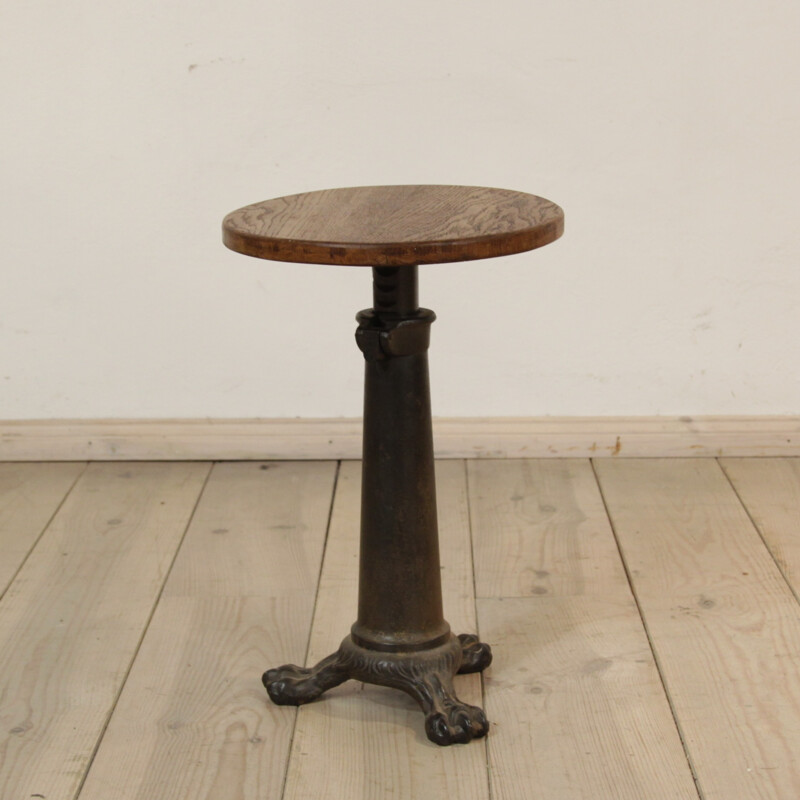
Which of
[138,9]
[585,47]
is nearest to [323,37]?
[138,9]

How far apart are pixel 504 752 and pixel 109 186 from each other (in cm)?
154

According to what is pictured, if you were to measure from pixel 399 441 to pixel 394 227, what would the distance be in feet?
1.03

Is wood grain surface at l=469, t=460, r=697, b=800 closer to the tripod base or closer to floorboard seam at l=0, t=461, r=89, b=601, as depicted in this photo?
the tripod base

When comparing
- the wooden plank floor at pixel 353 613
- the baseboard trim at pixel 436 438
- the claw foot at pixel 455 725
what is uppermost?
the claw foot at pixel 455 725

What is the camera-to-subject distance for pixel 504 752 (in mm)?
1608

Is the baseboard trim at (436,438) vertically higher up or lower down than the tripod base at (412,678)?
lower down

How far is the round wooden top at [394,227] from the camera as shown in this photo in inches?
54.6

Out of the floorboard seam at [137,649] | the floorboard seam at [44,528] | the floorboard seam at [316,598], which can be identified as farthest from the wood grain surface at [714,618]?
the floorboard seam at [44,528]

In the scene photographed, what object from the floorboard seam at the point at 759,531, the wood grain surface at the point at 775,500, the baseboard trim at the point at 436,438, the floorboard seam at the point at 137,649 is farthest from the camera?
the baseboard trim at the point at 436,438

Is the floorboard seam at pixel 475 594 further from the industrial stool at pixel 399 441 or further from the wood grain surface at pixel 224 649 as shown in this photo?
the wood grain surface at pixel 224 649

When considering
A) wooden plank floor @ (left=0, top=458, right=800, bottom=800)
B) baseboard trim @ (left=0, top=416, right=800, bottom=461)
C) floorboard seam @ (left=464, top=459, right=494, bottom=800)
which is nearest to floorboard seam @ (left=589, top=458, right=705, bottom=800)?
wooden plank floor @ (left=0, top=458, right=800, bottom=800)

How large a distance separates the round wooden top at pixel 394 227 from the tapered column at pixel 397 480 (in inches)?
3.6

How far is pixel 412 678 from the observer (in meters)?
1.68

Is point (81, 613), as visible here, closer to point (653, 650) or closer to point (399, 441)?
point (399, 441)
